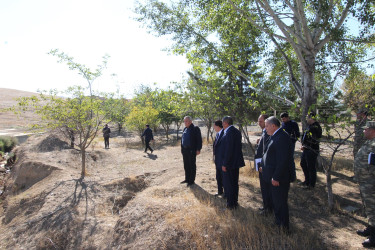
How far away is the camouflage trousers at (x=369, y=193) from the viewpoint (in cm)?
334

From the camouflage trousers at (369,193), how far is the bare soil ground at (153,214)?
1.33 feet

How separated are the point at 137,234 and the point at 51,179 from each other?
208 inches

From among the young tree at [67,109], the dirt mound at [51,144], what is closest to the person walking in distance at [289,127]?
the young tree at [67,109]

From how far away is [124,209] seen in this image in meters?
5.34

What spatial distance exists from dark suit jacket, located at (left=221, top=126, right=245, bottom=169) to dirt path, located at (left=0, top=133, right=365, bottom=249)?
87cm

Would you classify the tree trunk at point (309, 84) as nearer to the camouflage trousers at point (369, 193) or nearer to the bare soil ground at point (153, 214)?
the bare soil ground at point (153, 214)

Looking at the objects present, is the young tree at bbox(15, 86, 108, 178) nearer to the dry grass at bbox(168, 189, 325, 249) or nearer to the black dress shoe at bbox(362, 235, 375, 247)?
the dry grass at bbox(168, 189, 325, 249)

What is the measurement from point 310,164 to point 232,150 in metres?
2.39

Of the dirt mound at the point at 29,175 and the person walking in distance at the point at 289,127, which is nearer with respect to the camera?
the person walking in distance at the point at 289,127

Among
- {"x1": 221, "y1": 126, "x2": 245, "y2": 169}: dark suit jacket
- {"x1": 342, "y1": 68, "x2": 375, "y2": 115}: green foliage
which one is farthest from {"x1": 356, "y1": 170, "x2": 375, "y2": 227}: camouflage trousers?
{"x1": 342, "y1": 68, "x2": 375, "y2": 115}: green foliage

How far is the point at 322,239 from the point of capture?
3.37 m

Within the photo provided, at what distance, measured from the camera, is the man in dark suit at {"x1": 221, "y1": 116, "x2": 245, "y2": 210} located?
4328 millimetres

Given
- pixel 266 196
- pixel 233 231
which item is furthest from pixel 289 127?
pixel 233 231

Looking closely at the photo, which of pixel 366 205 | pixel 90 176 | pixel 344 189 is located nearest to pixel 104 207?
pixel 90 176
